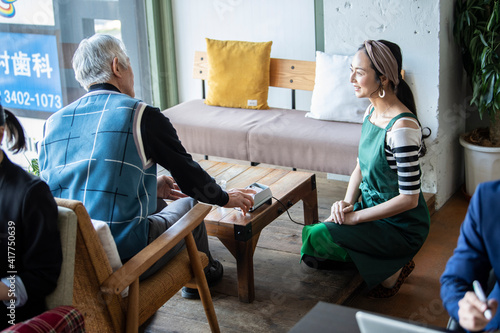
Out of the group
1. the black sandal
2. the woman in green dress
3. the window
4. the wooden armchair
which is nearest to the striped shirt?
the woman in green dress

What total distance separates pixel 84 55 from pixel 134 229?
690mm

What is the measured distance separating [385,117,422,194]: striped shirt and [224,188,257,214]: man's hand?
0.65 meters

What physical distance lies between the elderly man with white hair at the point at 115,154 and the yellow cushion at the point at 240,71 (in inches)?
85.5

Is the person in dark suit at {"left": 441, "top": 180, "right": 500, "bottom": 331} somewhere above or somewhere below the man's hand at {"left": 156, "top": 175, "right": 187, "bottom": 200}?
above

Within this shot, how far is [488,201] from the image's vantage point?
59.8 inches

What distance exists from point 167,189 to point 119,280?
0.89 meters

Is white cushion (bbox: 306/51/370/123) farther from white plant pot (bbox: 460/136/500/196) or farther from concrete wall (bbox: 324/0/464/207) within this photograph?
white plant pot (bbox: 460/136/500/196)

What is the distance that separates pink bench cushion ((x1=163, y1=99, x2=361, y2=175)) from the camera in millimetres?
3873

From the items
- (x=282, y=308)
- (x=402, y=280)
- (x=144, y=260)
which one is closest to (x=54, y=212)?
(x=144, y=260)

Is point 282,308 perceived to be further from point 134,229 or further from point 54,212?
point 54,212

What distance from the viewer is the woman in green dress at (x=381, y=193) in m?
2.62

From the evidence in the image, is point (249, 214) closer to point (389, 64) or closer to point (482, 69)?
point (389, 64)

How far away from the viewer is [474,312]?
1.37 meters

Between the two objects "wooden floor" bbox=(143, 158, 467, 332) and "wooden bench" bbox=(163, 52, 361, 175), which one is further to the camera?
"wooden bench" bbox=(163, 52, 361, 175)
